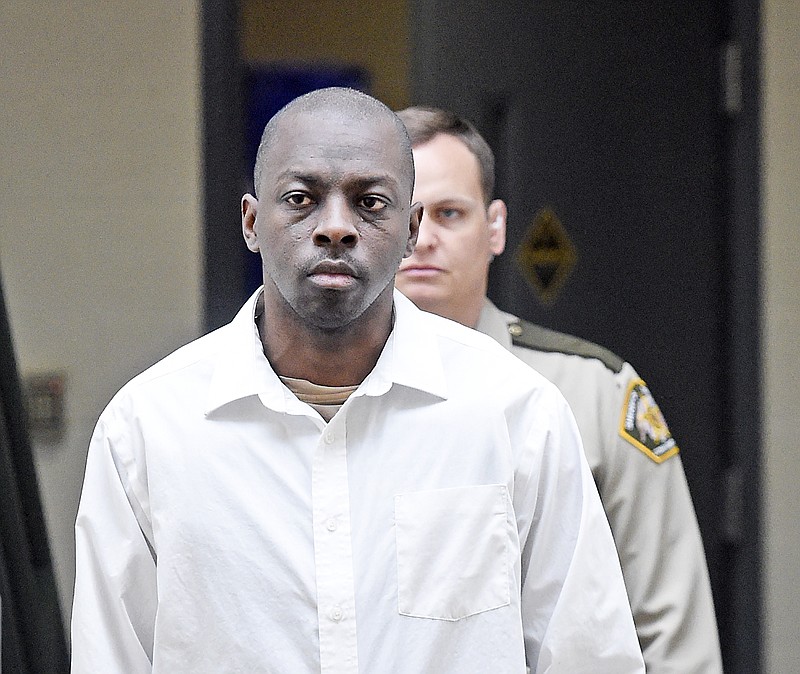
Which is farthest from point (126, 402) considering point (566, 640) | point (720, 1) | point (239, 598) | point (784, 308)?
point (720, 1)

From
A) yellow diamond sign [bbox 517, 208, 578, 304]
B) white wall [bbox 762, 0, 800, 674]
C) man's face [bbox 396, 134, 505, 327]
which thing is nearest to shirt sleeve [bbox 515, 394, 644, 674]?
man's face [bbox 396, 134, 505, 327]

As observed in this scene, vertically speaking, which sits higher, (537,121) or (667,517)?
(537,121)

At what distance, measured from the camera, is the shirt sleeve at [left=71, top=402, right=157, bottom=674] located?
3.72 ft

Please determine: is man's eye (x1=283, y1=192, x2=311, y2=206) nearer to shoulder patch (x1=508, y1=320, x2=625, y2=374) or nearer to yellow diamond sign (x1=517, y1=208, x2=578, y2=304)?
shoulder patch (x1=508, y1=320, x2=625, y2=374)

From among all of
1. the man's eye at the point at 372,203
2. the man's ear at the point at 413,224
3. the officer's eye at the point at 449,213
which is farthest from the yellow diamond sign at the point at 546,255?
the man's eye at the point at 372,203

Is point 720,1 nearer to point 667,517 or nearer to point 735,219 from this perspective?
point 735,219

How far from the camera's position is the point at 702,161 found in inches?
114

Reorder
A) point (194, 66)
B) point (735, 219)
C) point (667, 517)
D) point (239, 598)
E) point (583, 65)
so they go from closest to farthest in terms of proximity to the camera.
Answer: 1. point (239, 598)
2. point (667, 517)
3. point (194, 66)
4. point (735, 219)
5. point (583, 65)

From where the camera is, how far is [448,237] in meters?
1.64

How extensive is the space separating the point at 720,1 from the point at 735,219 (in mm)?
516

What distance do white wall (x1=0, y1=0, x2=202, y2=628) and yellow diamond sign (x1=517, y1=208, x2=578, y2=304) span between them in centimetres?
82

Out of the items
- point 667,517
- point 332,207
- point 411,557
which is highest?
point 332,207

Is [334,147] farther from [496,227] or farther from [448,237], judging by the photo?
[496,227]

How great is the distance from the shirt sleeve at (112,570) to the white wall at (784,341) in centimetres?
188
